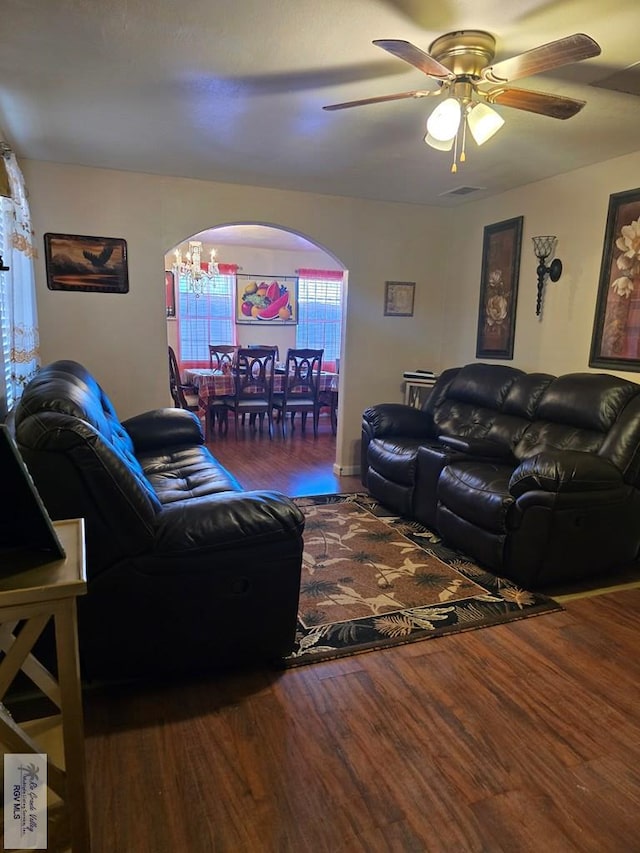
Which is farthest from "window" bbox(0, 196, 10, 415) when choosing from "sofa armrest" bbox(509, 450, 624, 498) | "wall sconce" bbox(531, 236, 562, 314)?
"wall sconce" bbox(531, 236, 562, 314)

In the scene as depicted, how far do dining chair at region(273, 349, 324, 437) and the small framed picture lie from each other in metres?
1.53

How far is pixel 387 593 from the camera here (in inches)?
101

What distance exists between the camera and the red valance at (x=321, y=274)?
7859 millimetres

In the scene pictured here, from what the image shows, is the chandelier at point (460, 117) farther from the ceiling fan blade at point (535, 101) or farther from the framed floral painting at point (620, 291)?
the framed floral painting at point (620, 291)

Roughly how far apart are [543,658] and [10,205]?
314 cm

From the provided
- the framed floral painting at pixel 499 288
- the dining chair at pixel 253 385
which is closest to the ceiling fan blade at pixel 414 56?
the framed floral painting at pixel 499 288

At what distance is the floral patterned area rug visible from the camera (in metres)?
2.21

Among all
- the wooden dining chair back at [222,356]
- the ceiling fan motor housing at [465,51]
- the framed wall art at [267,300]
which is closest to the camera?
the ceiling fan motor housing at [465,51]

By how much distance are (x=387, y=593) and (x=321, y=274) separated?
6.28 meters

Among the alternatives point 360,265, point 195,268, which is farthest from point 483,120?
point 195,268

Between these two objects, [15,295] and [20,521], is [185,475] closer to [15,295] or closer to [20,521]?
[15,295]

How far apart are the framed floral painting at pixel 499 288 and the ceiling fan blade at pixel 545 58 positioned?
7.43 feet

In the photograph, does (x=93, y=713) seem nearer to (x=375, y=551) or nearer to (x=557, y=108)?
(x=375, y=551)

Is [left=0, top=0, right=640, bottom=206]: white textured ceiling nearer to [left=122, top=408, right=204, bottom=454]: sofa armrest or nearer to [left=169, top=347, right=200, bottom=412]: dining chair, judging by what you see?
[left=122, top=408, right=204, bottom=454]: sofa armrest
